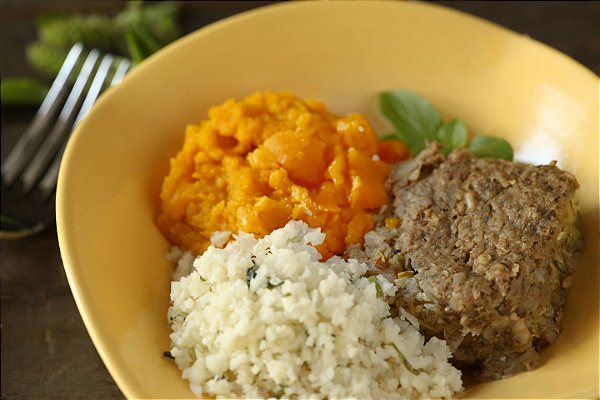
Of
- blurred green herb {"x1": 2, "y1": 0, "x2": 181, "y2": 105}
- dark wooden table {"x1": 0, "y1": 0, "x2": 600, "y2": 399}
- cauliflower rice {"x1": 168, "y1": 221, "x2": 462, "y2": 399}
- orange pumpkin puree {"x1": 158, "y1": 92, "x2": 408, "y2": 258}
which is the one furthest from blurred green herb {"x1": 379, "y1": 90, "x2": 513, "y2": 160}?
blurred green herb {"x1": 2, "y1": 0, "x2": 181, "y2": 105}

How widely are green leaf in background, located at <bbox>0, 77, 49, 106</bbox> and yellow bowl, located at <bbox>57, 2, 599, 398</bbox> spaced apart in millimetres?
1120

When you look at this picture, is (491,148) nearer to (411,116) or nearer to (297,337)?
(411,116)

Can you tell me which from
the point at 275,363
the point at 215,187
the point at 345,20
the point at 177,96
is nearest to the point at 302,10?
the point at 345,20

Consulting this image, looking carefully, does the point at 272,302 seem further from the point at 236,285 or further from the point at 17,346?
the point at 17,346

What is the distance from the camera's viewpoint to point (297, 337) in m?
2.56

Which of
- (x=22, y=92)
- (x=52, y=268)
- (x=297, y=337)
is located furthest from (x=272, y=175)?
(x=22, y=92)

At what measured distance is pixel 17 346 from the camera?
133 inches

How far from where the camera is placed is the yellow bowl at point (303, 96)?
276cm

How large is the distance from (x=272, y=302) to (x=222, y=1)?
9.31 feet

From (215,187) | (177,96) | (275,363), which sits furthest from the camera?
(177,96)

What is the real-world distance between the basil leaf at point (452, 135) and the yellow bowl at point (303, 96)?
198mm

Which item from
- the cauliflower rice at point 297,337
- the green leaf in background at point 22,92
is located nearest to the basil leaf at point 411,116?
the cauliflower rice at point 297,337

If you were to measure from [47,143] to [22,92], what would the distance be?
1.50 feet

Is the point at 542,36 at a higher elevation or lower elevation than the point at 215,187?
higher
